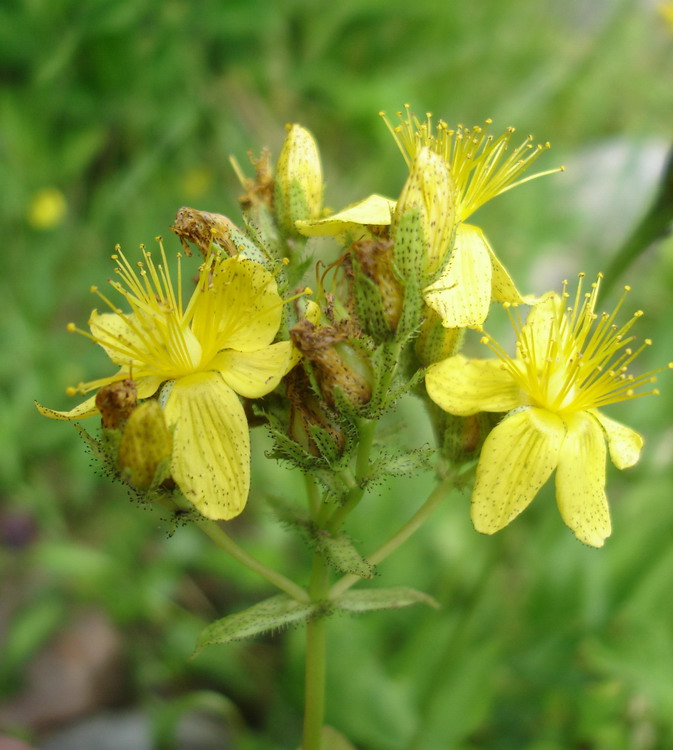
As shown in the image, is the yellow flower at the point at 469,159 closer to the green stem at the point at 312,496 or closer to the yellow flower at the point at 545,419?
the yellow flower at the point at 545,419

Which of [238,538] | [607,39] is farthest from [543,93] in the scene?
[238,538]

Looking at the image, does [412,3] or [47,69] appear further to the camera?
[412,3]

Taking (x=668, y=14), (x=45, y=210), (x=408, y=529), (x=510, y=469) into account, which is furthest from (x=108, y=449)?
(x=668, y=14)

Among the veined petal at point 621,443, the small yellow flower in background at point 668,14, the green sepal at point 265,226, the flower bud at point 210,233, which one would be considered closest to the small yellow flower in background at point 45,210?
the green sepal at point 265,226

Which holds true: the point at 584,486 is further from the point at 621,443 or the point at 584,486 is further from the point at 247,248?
the point at 247,248

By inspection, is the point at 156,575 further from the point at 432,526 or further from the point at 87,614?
the point at 432,526

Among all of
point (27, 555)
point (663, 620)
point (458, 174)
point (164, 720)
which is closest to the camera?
point (458, 174)

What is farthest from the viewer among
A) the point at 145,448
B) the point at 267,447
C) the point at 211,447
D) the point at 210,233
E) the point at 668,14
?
Answer: the point at 668,14
